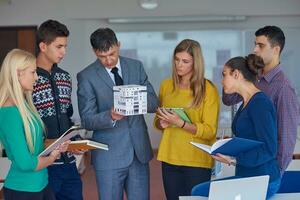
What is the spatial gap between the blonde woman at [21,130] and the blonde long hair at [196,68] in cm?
94

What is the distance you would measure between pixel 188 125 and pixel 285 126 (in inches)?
22.4

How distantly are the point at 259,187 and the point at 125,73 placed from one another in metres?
1.08

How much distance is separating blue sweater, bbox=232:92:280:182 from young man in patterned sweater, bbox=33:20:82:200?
1002mm

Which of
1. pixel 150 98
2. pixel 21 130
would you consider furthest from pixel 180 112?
pixel 21 130

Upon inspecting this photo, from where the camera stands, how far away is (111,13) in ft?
25.5

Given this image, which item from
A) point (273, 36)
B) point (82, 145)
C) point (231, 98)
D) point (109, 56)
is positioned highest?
point (273, 36)

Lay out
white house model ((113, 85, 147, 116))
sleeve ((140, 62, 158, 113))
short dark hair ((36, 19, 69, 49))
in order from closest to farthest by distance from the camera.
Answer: white house model ((113, 85, 147, 116)) < short dark hair ((36, 19, 69, 49)) < sleeve ((140, 62, 158, 113))

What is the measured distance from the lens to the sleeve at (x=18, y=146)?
7.64 ft

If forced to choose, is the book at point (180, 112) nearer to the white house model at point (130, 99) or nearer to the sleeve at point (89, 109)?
the white house model at point (130, 99)

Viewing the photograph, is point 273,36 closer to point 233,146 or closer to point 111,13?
point 233,146

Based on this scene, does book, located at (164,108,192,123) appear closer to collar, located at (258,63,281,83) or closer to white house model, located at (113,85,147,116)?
white house model, located at (113,85,147,116)

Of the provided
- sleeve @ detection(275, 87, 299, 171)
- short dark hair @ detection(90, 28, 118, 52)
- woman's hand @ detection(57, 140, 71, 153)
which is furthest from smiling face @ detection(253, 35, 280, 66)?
woman's hand @ detection(57, 140, 71, 153)

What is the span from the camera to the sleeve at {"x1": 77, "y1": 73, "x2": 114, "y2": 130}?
2.83 metres

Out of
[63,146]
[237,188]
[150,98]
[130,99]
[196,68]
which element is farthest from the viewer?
[196,68]
